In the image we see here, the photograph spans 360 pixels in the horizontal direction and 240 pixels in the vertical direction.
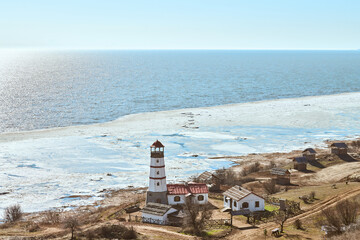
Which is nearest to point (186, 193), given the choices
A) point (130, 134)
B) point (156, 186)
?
point (156, 186)

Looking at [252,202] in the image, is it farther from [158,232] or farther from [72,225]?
[72,225]

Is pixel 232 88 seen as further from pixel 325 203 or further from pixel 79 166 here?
pixel 325 203

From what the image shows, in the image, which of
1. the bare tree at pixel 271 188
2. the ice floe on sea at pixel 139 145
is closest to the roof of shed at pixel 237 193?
the bare tree at pixel 271 188

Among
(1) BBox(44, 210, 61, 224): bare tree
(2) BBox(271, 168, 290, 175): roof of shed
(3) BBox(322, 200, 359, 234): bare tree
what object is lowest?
(1) BBox(44, 210, 61, 224): bare tree

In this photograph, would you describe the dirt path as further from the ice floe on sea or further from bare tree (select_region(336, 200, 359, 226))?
the ice floe on sea

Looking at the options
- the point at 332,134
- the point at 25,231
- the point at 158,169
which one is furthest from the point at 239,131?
the point at 25,231

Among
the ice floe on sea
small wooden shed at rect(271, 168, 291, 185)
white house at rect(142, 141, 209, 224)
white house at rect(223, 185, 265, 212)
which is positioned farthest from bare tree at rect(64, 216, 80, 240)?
small wooden shed at rect(271, 168, 291, 185)

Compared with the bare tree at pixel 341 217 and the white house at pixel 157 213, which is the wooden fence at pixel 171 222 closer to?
the white house at pixel 157 213
